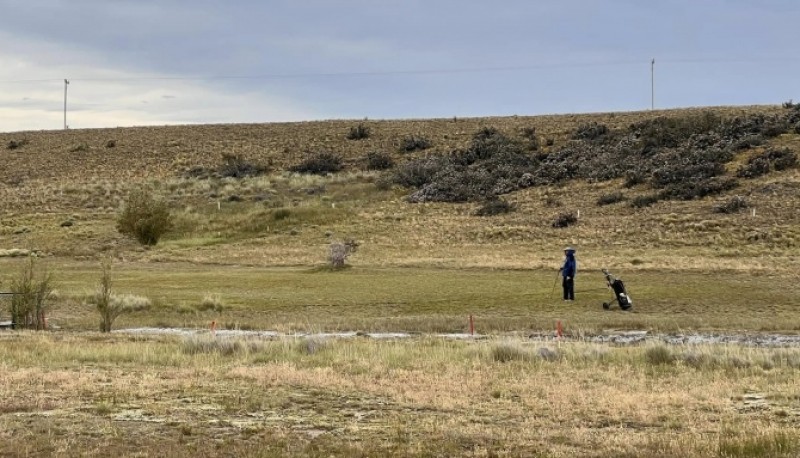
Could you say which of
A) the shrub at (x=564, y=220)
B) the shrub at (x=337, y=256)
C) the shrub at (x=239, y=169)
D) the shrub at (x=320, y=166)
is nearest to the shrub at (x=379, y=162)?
the shrub at (x=320, y=166)

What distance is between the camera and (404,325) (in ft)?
80.6

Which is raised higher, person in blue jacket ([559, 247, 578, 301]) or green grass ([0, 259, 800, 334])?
person in blue jacket ([559, 247, 578, 301])

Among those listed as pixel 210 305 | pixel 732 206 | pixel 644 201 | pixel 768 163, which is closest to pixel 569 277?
pixel 210 305

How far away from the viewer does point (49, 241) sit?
53.3 m

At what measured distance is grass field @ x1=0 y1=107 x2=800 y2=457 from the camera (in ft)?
34.2

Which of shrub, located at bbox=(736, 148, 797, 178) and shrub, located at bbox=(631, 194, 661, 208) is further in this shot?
shrub, located at bbox=(736, 148, 797, 178)

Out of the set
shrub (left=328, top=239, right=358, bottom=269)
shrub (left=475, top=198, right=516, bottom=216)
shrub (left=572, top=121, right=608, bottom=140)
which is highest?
shrub (left=572, top=121, right=608, bottom=140)

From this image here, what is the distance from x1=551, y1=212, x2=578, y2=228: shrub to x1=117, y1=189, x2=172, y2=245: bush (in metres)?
22.8

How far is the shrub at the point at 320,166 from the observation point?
263ft

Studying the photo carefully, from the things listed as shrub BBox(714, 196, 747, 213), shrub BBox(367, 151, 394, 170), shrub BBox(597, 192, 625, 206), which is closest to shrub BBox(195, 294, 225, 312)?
shrub BBox(714, 196, 747, 213)

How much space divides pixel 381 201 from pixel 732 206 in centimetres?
2555

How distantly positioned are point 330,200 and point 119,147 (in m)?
37.1

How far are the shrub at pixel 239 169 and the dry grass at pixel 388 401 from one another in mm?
61997

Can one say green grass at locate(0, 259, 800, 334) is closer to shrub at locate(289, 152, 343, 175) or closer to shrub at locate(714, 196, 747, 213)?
shrub at locate(714, 196, 747, 213)
